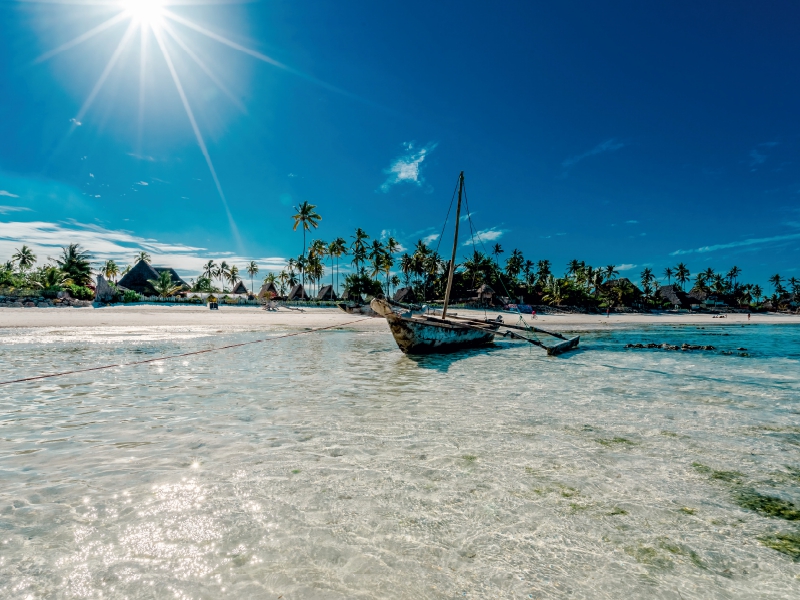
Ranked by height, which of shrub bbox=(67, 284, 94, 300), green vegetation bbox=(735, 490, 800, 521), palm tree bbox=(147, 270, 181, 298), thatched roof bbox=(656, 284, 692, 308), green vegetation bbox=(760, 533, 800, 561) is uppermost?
thatched roof bbox=(656, 284, 692, 308)

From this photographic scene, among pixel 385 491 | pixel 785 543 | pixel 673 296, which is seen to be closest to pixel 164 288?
pixel 385 491

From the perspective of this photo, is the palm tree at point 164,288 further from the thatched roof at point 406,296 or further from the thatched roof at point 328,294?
the thatched roof at point 406,296

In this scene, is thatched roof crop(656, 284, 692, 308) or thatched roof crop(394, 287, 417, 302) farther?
thatched roof crop(656, 284, 692, 308)

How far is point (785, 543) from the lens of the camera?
8.87ft

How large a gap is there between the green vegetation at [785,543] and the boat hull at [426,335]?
30.4ft

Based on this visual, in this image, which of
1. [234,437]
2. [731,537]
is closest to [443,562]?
[731,537]

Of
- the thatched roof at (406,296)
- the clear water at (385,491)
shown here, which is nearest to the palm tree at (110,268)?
the thatched roof at (406,296)

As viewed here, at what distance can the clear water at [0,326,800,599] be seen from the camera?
7.39 feet

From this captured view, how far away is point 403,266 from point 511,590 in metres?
70.5

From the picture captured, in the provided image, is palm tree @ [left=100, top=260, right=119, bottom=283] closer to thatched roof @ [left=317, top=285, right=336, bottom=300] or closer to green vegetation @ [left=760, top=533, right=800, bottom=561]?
thatched roof @ [left=317, top=285, right=336, bottom=300]

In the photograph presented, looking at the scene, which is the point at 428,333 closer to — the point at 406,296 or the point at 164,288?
the point at 164,288

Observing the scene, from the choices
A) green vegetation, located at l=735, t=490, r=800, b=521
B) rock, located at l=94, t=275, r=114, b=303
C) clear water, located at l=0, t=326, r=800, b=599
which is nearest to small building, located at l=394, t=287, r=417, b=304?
rock, located at l=94, t=275, r=114, b=303

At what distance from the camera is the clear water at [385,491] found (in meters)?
2.25

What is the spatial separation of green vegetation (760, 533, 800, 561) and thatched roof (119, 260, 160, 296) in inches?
2496
